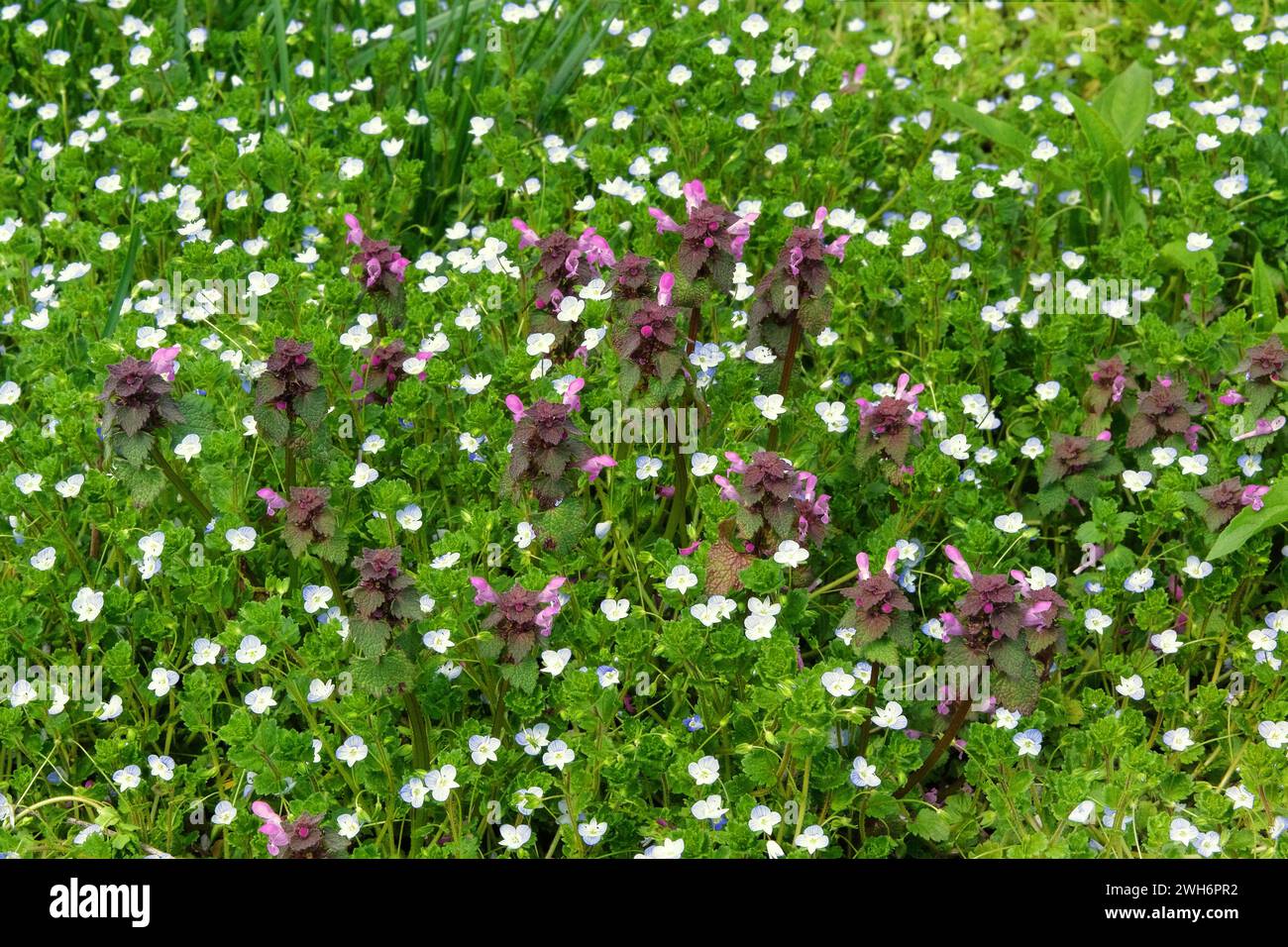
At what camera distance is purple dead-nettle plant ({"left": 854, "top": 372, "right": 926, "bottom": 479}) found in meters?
3.78

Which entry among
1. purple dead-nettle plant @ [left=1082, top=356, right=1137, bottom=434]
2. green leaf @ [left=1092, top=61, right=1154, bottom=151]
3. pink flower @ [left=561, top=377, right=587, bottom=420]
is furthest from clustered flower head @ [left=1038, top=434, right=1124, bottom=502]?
green leaf @ [left=1092, top=61, right=1154, bottom=151]

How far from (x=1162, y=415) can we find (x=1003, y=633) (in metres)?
1.09

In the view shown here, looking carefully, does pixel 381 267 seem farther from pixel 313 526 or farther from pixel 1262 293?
pixel 1262 293

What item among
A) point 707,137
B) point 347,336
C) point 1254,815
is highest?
point 707,137

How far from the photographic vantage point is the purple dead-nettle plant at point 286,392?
11.8ft

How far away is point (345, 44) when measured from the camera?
5.38 m

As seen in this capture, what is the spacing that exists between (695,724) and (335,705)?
0.80m

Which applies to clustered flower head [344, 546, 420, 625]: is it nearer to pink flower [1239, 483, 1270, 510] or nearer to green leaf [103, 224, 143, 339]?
green leaf [103, 224, 143, 339]

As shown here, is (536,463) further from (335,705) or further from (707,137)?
(707,137)

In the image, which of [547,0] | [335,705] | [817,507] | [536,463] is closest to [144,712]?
[335,705]

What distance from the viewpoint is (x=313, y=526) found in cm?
351

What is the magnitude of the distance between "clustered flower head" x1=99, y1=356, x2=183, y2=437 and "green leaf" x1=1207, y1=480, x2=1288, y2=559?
2.46 metres

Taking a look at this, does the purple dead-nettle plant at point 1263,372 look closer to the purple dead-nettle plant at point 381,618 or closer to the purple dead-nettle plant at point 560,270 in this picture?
the purple dead-nettle plant at point 560,270

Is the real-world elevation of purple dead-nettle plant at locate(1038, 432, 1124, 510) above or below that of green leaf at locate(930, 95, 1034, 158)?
below
